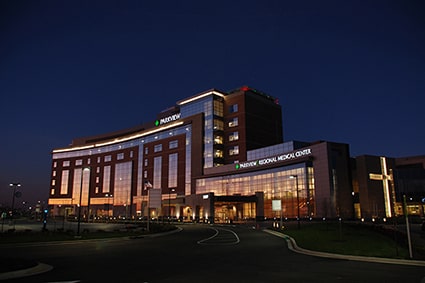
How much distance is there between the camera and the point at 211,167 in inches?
3893

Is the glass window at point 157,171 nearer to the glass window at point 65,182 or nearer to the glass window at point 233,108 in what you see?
the glass window at point 233,108

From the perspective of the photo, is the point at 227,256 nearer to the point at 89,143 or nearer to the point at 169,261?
the point at 169,261

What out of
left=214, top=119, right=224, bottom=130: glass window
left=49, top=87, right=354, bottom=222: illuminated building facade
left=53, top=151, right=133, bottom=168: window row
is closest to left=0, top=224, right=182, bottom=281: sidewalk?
left=49, top=87, right=354, bottom=222: illuminated building facade

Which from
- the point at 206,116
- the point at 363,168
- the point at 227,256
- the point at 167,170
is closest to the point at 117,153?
the point at 167,170

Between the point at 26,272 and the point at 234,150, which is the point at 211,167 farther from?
the point at 26,272

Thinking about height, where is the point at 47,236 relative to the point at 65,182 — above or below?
below

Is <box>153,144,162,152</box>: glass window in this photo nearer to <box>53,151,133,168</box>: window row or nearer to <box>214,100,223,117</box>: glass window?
<box>53,151,133,168</box>: window row

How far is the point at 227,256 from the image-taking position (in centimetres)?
1875

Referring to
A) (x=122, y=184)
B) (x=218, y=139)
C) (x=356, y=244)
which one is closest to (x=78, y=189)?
(x=122, y=184)

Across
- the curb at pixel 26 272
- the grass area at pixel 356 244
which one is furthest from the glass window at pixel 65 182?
the curb at pixel 26 272

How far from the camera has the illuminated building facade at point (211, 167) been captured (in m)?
71.6

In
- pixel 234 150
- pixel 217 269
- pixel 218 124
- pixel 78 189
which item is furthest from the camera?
pixel 78 189

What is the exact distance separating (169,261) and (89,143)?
5411 inches

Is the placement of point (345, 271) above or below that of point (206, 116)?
below
